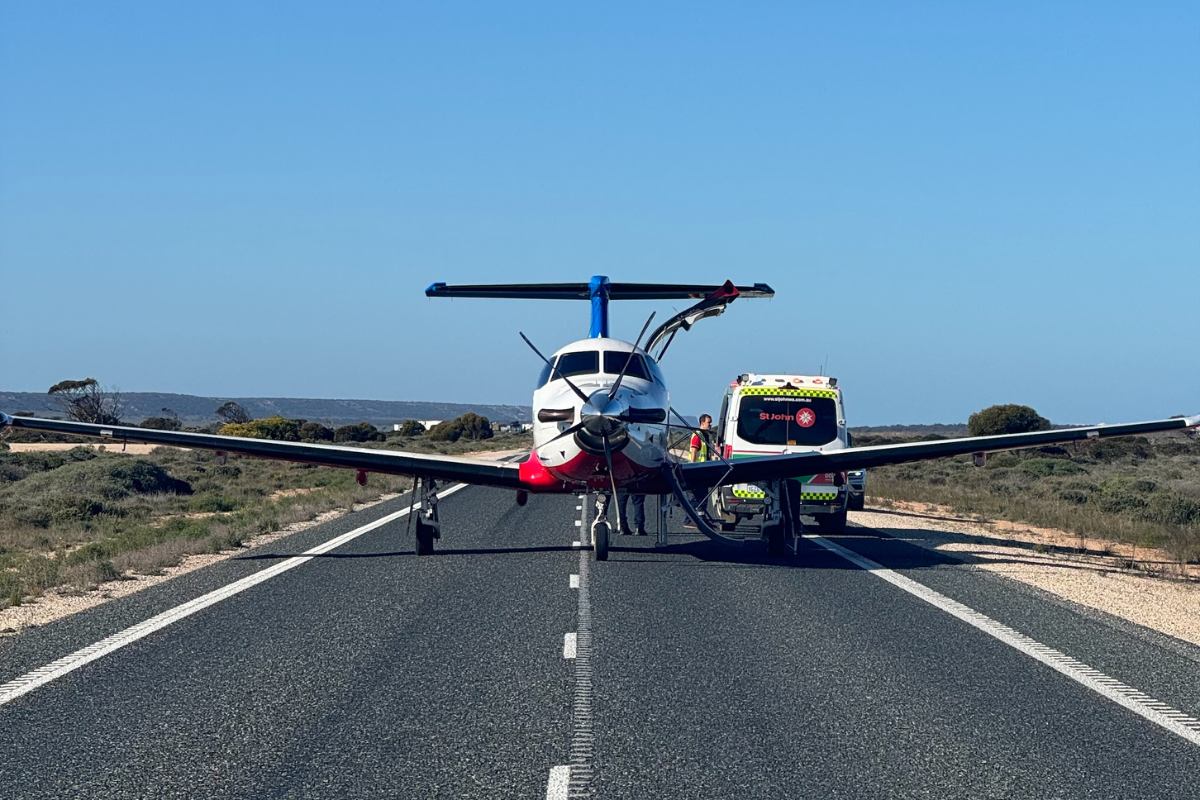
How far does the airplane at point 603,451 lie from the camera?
1794 centimetres

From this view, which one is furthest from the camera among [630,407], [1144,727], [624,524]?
[624,524]

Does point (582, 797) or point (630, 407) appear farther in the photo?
point (630, 407)

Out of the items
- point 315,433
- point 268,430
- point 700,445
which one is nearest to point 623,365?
point 700,445

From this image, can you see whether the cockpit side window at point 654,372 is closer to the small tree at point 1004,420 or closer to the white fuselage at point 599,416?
the white fuselage at point 599,416

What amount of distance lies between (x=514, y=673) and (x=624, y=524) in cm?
1360

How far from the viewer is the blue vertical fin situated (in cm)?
2486

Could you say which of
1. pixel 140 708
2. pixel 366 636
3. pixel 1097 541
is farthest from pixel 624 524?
pixel 140 708

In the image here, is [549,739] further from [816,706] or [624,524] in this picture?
[624,524]

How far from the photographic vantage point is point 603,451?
58.2 ft

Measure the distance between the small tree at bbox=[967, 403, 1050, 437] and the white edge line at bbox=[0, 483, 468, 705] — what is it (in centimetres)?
7940

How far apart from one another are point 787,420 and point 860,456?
391 cm

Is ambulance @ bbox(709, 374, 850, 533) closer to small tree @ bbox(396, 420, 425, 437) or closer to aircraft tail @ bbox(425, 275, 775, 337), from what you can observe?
aircraft tail @ bbox(425, 275, 775, 337)

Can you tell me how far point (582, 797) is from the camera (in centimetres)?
661

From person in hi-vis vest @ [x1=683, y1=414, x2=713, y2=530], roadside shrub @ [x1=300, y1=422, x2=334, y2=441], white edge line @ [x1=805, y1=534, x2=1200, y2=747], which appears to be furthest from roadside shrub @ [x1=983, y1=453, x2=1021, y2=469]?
roadside shrub @ [x1=300, y1=422, x2=334, y2=441]
